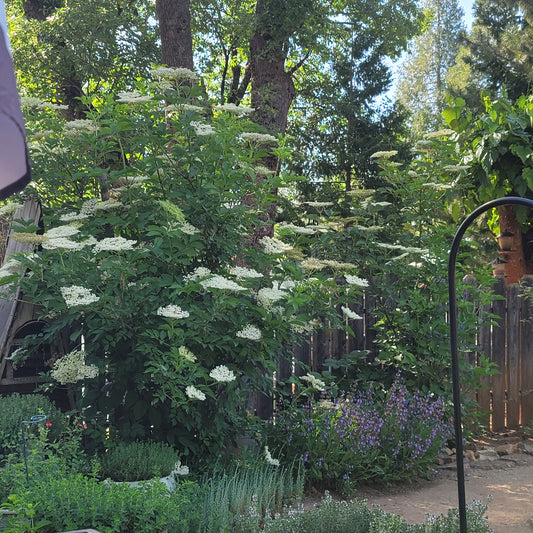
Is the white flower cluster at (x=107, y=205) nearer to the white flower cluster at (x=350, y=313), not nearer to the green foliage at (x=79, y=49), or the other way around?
the white flower cluster at (x=350, y=313)

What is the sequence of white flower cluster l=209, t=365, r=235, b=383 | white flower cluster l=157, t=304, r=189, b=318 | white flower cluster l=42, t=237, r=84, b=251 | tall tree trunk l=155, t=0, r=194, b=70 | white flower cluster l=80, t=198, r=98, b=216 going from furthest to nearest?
tall tree trunk l=155, t=0, r=194, b=70 < white flower cluster l=80, t=198, r=98, b=216 < white flower cluster l=209, t=365, r=235, b=383 < white flower cluster l=157, t=304, r=189, b=318 < white flower cluster l=42, t=237, r=84, b=251

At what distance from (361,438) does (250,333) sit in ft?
4.87

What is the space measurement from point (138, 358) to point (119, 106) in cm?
157

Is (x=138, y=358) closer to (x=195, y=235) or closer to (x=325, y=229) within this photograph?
(x=195, y=235)

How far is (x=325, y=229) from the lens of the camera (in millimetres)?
5160

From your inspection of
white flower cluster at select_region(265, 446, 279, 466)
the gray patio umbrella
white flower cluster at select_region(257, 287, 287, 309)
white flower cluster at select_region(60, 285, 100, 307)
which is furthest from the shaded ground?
the gray patio umbrella

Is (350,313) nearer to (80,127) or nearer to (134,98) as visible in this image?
(134,98)

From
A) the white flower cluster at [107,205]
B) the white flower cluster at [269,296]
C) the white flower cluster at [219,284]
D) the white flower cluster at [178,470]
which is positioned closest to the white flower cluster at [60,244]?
the white flower cluster at [107,205]

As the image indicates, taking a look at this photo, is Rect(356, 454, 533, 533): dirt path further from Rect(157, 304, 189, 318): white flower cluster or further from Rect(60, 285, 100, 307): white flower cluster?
Rect(60, 285, 100, 307): white flower cluster

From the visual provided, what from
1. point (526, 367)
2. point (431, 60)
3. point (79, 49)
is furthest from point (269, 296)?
point (431, 60)

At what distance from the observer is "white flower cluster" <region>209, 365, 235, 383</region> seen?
3.60 metres

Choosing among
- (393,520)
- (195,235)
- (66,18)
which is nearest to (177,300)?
(195,235)

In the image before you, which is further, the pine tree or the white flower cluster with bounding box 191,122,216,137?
the pine tree

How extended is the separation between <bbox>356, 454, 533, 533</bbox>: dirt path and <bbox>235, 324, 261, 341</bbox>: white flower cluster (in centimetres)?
139
